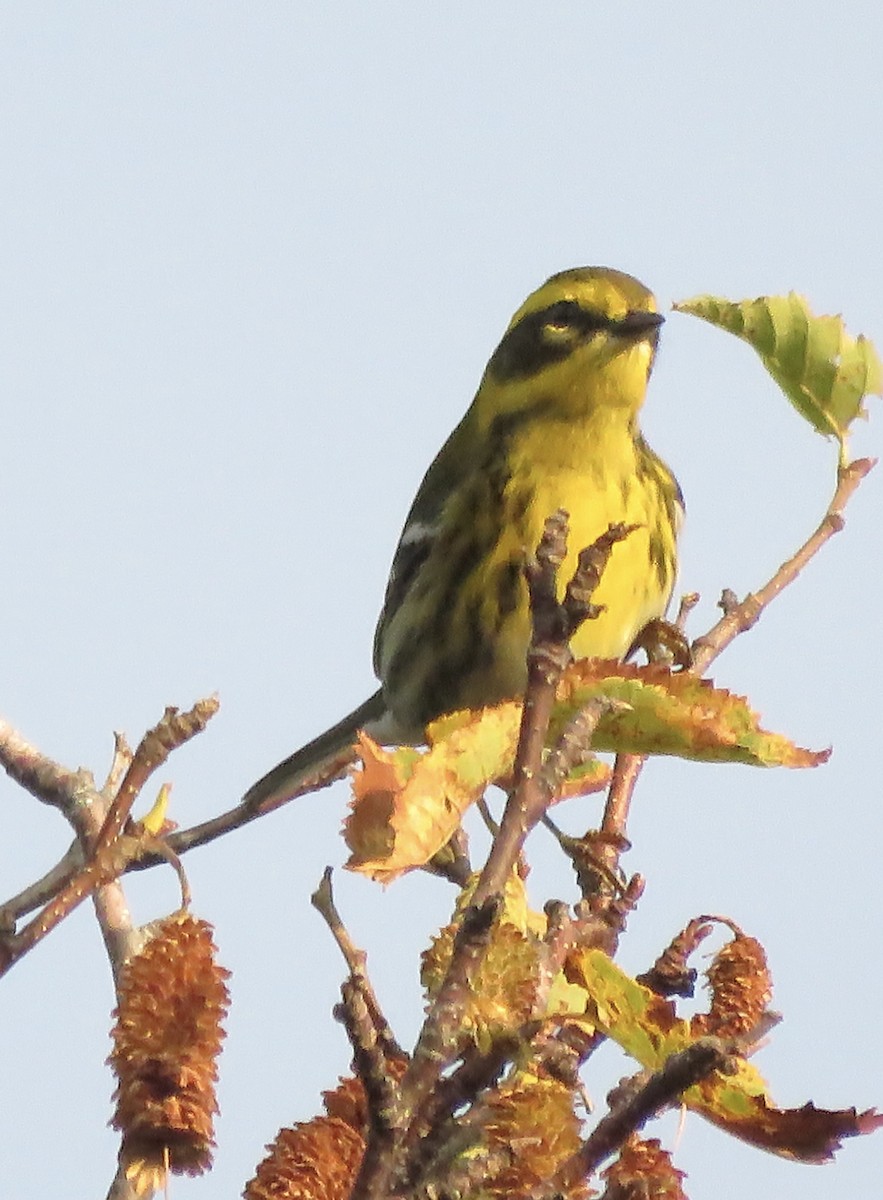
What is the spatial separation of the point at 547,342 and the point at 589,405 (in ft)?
0.85

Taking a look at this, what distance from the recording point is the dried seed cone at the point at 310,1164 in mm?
1545

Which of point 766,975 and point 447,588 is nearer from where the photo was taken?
point 766,975

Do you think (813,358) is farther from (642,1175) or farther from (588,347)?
(588,347)

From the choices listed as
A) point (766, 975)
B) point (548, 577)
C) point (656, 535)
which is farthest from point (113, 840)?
point (656, 535)

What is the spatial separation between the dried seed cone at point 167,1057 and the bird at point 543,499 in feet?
8.45

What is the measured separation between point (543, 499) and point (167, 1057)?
2905 mm

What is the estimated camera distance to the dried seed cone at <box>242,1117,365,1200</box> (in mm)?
1545

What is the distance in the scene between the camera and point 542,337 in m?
4.62

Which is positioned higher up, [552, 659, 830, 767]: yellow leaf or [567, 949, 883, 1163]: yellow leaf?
[552, 659, 830, 767]: yellow leaf

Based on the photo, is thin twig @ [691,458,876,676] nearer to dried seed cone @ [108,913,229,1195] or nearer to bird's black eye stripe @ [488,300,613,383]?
dried seed cone @ [108,913,229,1195]

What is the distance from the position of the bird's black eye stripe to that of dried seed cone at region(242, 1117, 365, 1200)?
306cm

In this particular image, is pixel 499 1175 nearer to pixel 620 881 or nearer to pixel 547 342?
pixel 620 881

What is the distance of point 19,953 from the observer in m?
1.54

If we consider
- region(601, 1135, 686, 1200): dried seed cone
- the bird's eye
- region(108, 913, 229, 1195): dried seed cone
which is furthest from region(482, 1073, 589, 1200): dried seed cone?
the bird's eye
